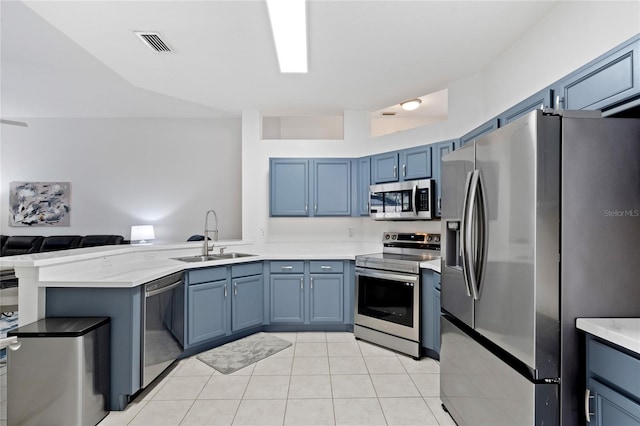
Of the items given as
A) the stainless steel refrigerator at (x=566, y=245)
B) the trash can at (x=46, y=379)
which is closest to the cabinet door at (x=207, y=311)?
the trash can at (x=46, y=379)

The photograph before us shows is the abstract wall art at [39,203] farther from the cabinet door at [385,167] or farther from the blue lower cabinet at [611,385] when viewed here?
the blue lower cabinet at [611,385]

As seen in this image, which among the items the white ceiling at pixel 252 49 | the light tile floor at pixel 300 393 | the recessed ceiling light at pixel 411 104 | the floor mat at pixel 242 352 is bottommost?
the floor mat at pixel 242 352

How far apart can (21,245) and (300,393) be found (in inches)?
211

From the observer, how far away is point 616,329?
113cm

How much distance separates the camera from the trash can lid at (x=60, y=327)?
183 cm

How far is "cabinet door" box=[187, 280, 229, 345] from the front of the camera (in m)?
2.87

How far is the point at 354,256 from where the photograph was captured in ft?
11.3

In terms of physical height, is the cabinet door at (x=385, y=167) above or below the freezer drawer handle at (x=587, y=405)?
above

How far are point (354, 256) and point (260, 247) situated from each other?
4.55 ft

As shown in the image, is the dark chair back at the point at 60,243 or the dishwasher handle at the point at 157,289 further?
the dark chair back at the point at 60,243

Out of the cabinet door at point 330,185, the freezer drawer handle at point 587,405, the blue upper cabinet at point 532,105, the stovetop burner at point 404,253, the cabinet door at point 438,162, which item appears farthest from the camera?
the cabinet door at point 330,185

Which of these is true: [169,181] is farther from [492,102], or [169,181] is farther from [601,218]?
[601,218]

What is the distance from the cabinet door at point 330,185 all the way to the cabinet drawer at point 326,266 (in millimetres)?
754

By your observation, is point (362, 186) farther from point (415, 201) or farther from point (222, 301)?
point (222, 301)
